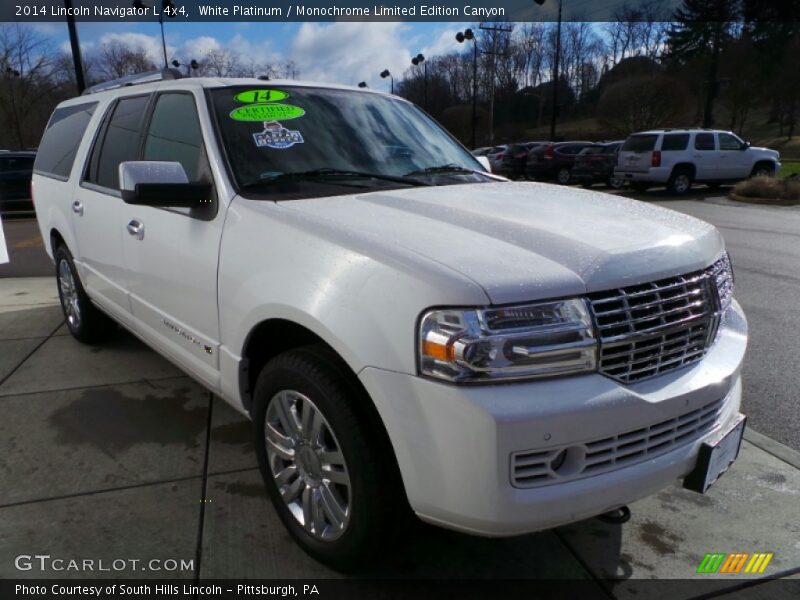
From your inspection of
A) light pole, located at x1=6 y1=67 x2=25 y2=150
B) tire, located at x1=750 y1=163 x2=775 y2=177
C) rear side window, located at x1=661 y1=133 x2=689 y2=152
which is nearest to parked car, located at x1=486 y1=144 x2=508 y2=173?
rear side window, located at x1=661 y1=133 x2=689 y2=152

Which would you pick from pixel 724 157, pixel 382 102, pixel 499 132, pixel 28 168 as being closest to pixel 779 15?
pixel 499 132

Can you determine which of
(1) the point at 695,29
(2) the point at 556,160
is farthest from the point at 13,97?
(1) the point at 695,29

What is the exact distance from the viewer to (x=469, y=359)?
71.7 inches

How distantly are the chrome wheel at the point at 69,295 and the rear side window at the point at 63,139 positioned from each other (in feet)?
2.41

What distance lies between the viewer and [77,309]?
193 inches

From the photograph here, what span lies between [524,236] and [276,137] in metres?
1.40

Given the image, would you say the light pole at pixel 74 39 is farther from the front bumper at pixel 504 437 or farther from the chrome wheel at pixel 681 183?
the chrome wheel at pixel 681 183

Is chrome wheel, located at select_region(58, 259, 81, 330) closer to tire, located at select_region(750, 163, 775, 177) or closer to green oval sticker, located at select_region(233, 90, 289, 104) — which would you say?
green oval sticker, located at select_region(233, 90, 289, 104)

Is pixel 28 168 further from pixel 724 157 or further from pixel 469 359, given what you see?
pixel 724 157

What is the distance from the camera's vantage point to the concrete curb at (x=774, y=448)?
3.26m

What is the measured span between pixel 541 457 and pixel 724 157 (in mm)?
20183

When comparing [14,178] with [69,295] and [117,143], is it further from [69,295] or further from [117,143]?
[117,143]

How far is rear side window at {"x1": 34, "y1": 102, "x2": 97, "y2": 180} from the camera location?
459 centimetres

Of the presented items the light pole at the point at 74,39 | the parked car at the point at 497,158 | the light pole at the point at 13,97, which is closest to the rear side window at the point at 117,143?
the light pole at the point at 74,39
